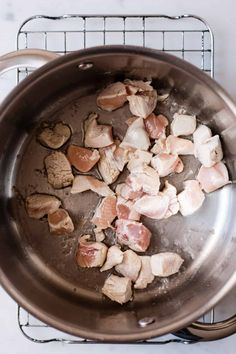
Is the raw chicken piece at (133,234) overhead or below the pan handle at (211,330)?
overhead

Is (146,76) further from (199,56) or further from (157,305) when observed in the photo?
(157,305)

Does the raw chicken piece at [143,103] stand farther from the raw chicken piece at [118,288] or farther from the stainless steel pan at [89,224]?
the raw chicken piece at [118,288]

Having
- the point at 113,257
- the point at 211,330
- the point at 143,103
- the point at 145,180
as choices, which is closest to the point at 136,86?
the point at 143,103

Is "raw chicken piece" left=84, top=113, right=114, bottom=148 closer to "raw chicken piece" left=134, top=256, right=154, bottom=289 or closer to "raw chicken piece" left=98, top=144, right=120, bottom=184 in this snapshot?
"raw chicken piece" left=98, top=144, right=120, bottom=184

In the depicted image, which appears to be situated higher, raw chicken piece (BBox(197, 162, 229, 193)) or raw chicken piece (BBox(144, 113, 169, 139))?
raw chicken piece (BBox(144, 113, 169, 139))

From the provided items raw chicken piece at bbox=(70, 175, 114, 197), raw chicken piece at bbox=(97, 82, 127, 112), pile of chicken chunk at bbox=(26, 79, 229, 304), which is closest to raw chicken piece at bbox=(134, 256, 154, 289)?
pile of chicken chunk at bbox=(26, 79, 229, 304)

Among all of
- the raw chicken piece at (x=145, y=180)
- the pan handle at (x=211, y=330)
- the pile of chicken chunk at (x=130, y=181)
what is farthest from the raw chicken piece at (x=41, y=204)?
the pan handle at (x=211, y=330)
